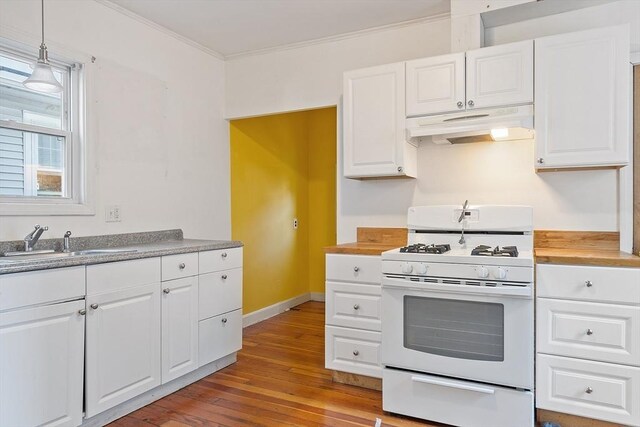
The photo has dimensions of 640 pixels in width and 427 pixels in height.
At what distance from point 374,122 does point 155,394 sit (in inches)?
89.0

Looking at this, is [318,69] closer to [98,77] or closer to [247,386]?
[98,77]

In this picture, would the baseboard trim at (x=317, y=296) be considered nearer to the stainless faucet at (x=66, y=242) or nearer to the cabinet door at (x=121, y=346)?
the cabinet door at (x=121, y=346)

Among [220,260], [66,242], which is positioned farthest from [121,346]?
[220,260]

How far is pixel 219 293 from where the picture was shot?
9.63ft

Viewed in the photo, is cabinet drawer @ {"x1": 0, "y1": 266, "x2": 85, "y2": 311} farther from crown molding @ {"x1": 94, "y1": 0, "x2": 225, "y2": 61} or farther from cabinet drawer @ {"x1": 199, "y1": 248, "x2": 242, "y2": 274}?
crown molding @ {"x1": 94, "y1": 0, "x2": 225, "y2": 61}

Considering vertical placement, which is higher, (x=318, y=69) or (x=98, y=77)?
(x=318, y=69)

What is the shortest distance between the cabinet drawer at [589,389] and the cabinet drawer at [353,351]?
3.02 ft

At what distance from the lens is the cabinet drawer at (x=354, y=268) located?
2623 mm

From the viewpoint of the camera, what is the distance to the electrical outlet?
9.16 ft

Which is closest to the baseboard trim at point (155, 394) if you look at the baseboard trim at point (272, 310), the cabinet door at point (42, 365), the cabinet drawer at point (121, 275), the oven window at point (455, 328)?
the cabinet door at point (42, 365)

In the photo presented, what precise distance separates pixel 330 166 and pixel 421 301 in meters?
3.15

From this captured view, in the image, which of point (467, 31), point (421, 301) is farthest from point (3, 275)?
point (467, 31)

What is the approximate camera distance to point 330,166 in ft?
17.0

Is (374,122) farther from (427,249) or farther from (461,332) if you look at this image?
(461,332)
